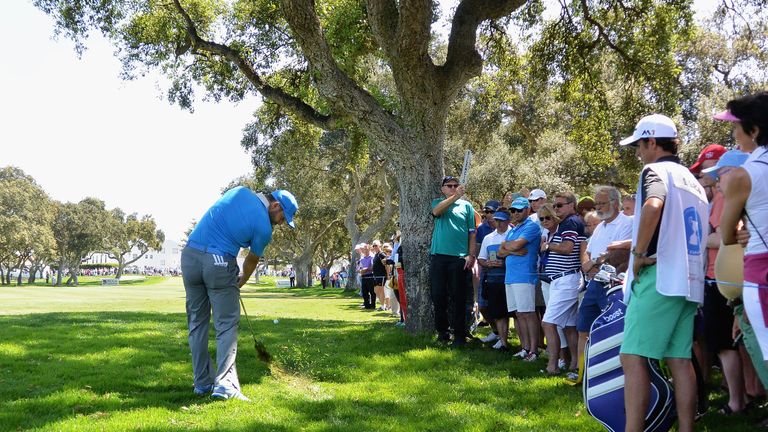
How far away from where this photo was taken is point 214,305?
6.05 meters

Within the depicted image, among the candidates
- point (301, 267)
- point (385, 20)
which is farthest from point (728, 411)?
point (301, 267)

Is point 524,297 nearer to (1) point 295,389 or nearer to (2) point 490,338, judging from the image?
(2) point 490,338

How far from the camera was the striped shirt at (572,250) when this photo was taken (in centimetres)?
716

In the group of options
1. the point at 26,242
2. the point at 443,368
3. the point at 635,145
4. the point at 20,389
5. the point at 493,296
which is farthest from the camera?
the point at 26,242

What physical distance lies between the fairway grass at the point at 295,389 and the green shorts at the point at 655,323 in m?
1.34

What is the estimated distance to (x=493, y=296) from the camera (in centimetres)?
888

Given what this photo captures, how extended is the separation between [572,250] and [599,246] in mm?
459

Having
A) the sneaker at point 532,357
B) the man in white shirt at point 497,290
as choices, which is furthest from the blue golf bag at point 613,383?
the man in white shirt at point 497,290

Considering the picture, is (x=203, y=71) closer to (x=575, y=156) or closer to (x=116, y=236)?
(x=575, y=156)

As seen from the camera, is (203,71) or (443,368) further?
(203,71)

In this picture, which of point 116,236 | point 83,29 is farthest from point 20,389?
point 116,236

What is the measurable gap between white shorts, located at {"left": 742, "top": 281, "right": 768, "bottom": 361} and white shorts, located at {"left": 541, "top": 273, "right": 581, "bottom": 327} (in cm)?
339

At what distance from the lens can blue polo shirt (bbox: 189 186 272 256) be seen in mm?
6070

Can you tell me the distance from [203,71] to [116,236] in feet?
239
